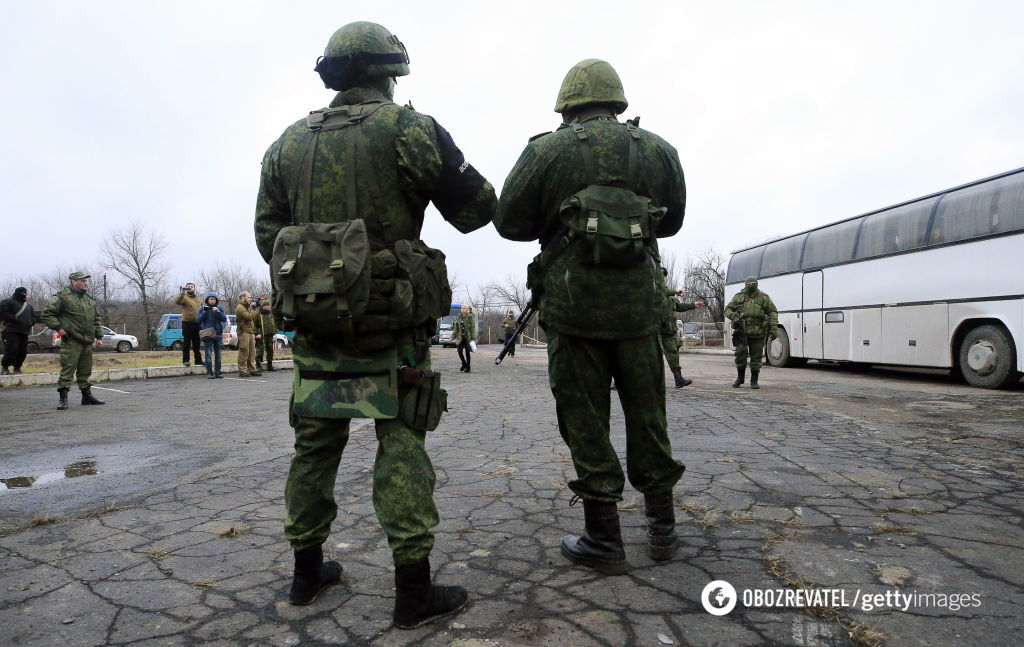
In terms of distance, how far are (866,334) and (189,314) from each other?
14.9 meters

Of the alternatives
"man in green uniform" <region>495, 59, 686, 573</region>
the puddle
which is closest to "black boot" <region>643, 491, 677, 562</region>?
"man in green uniform" <region>495, 59, 686, 573</region>

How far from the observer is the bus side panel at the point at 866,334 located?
12.2 m

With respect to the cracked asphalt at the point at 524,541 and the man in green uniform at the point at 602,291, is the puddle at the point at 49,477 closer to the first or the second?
the cracked asphalt at the point at 524,541

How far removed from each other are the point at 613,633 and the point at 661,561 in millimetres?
667

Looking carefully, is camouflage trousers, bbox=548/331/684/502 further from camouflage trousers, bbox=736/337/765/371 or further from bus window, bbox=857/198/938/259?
bus window, bbox=857/198/938/259

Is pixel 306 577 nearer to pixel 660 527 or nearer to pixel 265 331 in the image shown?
pixel 660 527

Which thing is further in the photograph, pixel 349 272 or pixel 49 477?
pixel 49 477

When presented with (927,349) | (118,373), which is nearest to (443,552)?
(927,349)

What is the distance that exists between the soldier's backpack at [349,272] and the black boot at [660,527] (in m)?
1.26

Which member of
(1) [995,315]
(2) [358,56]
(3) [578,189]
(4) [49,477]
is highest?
(2) [358,56]

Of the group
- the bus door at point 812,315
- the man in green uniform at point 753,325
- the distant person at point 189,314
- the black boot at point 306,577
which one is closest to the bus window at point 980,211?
the bus door at point 812,315

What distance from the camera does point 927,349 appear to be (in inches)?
433

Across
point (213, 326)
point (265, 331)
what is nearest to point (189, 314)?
point (265, 331)

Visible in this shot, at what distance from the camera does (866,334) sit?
12.5 m
